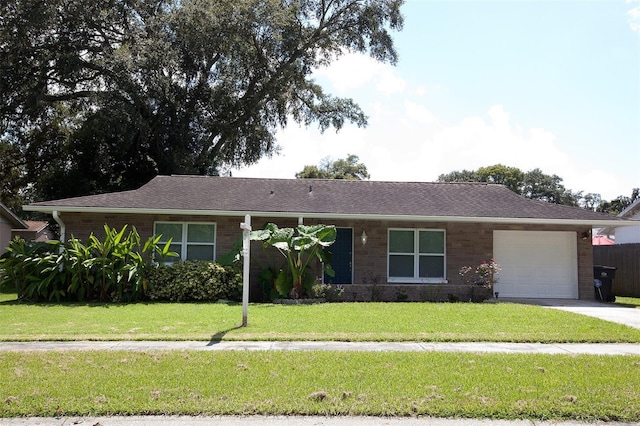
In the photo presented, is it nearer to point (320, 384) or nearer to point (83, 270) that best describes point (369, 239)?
point (83, 270)

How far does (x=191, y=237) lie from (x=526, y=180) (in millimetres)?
61952

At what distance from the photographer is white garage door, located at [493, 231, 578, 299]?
16.7 metres

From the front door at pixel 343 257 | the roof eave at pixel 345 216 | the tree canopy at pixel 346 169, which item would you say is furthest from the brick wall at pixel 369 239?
the tree canopy at pixel 346 169

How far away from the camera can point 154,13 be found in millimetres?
28219

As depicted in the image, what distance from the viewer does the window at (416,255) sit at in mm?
16547

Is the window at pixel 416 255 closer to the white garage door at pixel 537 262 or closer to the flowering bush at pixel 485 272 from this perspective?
the flowering bush at pixel 485 272

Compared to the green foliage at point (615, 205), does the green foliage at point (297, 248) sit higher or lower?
lower

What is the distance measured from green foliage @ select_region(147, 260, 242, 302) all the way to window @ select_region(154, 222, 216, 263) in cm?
144

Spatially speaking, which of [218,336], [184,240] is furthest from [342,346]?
[184,240]

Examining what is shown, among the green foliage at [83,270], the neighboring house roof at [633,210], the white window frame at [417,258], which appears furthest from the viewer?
the neighboring house roof at [633,210]

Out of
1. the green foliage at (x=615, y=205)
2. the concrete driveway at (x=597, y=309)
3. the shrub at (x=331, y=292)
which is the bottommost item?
the concrete driveway at (x=597, y=309)

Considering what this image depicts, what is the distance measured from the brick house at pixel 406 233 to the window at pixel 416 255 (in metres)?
0.03

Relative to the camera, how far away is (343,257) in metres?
16.5

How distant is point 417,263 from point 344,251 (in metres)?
2.38
